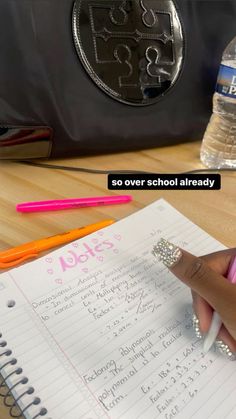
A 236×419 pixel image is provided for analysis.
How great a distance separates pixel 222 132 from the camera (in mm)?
662

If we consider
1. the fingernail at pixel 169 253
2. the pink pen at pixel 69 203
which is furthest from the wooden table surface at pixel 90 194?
the fingernail at pixel 169 253

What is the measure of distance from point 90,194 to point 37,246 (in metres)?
0.13

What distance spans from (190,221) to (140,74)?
0.76ft

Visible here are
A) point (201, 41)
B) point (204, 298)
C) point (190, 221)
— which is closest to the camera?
point (204, 298)

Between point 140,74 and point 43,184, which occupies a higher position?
point 140,74

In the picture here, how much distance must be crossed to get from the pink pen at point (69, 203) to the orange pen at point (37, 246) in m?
0.05

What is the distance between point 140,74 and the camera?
0.56 metres

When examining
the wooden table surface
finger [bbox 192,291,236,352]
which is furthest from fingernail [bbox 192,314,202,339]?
the wooden table surface

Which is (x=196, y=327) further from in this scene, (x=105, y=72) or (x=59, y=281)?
(x=105, y=72)

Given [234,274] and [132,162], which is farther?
[132,162]

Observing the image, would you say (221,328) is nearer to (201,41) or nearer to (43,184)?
(43,184)

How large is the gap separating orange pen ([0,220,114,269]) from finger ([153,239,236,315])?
0.12 meters

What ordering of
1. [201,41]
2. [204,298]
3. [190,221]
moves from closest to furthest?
[204,298], [190,221], [201,41]

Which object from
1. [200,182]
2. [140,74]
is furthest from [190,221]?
[140,74]
